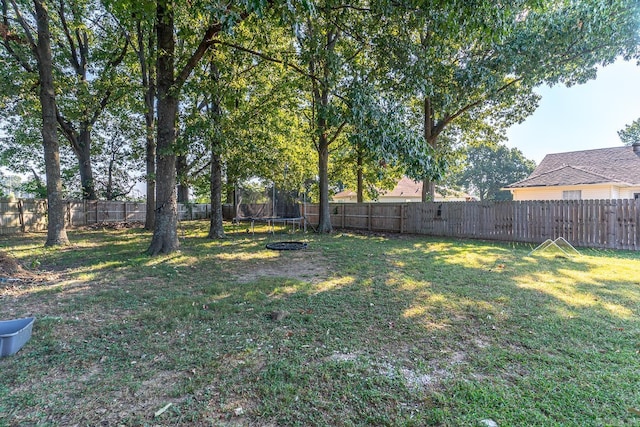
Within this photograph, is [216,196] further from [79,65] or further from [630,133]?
[630,133]

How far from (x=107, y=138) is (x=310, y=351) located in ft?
72.4

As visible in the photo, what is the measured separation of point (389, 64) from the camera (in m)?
5.21

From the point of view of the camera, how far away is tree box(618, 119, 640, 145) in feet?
74.1

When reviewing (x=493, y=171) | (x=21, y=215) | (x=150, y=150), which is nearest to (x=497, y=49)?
(x=150, y=150)

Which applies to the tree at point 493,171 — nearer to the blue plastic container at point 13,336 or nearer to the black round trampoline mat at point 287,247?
the black round trampoline mat at point 287,247

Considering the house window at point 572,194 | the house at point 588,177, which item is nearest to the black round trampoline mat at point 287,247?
the house at point 588,177

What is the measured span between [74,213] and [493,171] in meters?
38.6

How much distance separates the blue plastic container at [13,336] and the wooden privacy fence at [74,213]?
39.5ft

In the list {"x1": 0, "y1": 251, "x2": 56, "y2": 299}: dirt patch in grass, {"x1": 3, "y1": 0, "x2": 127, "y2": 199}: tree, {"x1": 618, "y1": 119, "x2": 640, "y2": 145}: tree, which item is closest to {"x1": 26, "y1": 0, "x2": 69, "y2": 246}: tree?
{"x1": 3, "y1": 0, "x2": 127, "y2": 199}: tree

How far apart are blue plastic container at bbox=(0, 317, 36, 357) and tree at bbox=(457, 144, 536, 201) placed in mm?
36098

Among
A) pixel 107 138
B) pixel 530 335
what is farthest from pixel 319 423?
pixel 107 138

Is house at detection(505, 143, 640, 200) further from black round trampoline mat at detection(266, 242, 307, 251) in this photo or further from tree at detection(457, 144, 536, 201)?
tree at detection(457, 144, 536, 201)

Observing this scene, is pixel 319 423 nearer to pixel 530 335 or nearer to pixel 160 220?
pixel 530 335

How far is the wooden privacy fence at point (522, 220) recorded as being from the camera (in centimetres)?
757
